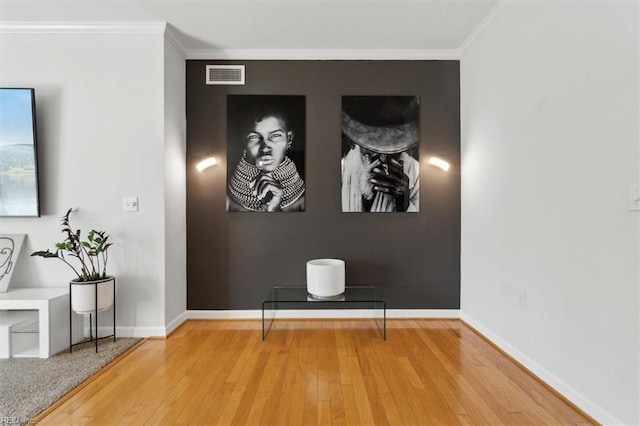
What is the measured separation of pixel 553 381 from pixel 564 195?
110 centimetres

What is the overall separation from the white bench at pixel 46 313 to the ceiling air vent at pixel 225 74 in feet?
7.32

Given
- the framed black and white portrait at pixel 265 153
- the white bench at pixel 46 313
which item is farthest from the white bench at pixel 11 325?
the framed black and white portrait at pixel 265 153

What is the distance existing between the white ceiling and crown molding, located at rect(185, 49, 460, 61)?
0.07 m

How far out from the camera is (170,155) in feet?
9.47

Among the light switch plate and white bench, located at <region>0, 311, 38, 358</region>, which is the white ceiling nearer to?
the light switch plate

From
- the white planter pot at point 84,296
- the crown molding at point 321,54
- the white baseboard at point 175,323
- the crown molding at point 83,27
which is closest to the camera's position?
the white planter pot at point 84,296

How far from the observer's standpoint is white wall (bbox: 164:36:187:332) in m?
2.83

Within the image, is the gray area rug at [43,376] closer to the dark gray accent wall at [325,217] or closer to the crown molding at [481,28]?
the dark gray accent wall at [325,217]

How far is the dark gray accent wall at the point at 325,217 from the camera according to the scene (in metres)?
3.20

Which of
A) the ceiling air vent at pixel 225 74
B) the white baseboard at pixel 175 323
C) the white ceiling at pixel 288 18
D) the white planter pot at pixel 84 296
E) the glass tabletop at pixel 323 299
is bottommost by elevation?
the white baseboard at pixel 175 323

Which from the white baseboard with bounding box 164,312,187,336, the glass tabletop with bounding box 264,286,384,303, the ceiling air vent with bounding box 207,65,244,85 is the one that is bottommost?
the white baseboard with bounding box 164,312,187,336

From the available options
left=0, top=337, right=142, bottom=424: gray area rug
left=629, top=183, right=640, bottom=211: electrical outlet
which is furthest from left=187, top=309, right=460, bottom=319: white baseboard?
left=629, top=183, right=640, bottom=211: electrical outlet

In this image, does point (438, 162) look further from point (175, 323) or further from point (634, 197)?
point (175, 323)

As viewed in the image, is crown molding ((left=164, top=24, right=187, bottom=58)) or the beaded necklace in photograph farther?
the beaded necklace in photograph
